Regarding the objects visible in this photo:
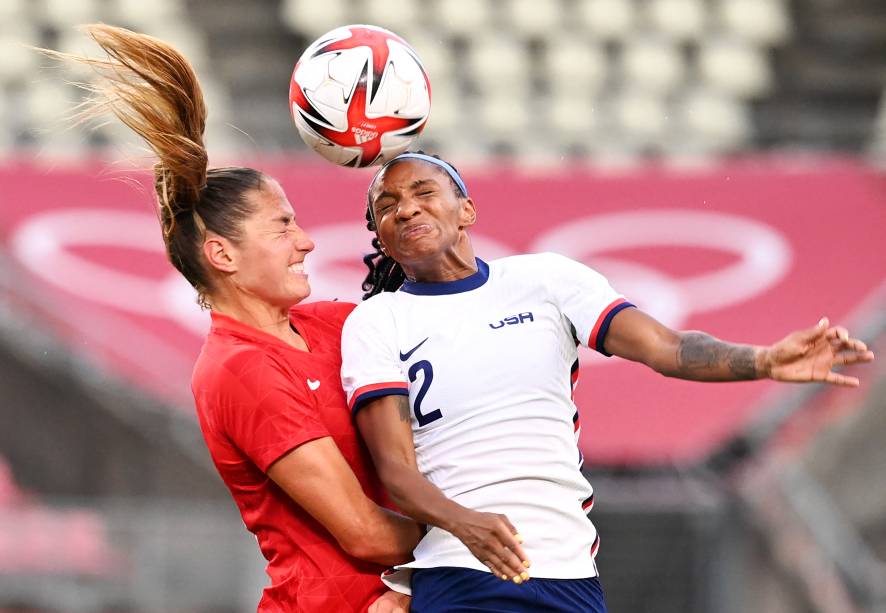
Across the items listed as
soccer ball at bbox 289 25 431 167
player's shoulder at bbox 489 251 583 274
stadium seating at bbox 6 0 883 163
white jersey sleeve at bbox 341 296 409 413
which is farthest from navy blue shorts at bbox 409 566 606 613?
stadium seating at bbox 6 0 883 163

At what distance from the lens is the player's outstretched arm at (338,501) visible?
3.70 meters

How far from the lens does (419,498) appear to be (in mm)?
3520

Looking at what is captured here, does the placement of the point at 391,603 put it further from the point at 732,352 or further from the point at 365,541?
the point at 732,352

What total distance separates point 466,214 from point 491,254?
8929 mm

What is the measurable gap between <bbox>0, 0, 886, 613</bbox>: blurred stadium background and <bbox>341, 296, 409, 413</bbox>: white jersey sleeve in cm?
550

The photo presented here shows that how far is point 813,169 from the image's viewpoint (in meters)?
13.5

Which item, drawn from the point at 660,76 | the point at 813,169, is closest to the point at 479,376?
the point at 813,169

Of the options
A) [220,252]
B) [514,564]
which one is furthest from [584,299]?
[220,252]

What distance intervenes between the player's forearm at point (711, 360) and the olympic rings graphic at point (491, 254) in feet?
30.1

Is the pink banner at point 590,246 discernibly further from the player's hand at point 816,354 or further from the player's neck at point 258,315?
the player's hand at point 816,354

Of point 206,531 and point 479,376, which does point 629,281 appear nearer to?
point 206,531

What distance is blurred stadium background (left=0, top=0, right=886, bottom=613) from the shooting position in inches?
425

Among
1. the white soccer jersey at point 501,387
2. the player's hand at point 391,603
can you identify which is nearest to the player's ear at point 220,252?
the white soccer jersey at point 501,387

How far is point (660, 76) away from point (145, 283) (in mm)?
6137
